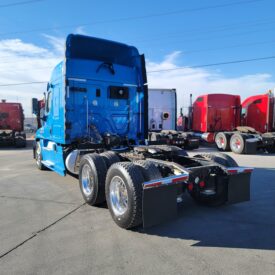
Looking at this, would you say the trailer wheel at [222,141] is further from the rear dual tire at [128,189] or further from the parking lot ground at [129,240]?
the rear dual tire at [128,189]

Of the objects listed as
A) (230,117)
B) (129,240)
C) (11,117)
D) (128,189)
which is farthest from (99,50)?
(11,117)

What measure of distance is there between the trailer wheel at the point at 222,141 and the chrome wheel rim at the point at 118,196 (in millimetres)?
11609

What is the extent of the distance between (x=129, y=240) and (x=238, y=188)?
7.10 ft

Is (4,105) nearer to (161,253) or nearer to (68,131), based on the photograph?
(68,131)

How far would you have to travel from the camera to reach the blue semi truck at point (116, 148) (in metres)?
4.12

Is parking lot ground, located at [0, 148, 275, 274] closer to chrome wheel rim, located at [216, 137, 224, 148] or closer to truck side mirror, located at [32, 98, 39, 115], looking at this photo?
truck side mirror, located at [32, 98, 39, 115]

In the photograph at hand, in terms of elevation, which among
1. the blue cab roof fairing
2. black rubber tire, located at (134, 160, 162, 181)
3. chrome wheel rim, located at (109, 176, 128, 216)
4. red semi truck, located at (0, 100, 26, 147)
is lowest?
chrome wheel rim, located at (109, 176, 128, 216)

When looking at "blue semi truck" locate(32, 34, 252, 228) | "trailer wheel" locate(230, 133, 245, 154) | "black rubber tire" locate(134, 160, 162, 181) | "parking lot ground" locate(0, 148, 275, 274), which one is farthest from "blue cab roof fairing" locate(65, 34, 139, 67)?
"trailer wheel" locate(230, 133, 245, 154)

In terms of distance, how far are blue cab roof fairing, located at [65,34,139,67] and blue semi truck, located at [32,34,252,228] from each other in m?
0.02

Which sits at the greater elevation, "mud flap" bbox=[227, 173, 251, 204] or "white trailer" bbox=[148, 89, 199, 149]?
"white trailer" bbox=[148, 89, 199, 149]

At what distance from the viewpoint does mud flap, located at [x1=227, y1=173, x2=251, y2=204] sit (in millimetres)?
4793

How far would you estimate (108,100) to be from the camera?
25.1ft

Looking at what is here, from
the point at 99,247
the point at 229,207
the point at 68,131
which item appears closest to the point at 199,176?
the point at 229,207

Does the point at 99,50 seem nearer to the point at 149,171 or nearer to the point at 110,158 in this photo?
the point at 110,158
